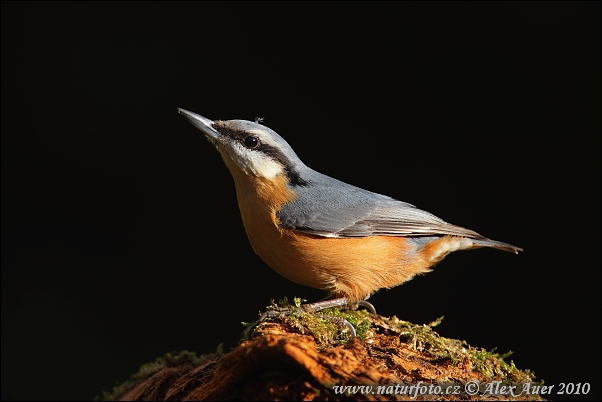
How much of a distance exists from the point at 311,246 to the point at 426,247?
0.84m

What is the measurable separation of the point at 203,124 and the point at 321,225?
96cm

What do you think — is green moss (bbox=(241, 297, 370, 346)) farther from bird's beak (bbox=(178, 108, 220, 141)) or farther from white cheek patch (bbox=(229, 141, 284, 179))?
bird's beak (bbox=(178, 108, 220, 141))

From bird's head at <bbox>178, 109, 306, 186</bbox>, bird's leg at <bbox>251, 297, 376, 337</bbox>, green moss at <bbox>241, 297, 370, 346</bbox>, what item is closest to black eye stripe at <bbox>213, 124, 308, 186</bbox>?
bird's head at <bbox>178, 109, 306, 186</bbox>

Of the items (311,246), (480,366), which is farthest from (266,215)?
(480,366)

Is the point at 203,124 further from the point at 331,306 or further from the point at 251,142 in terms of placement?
the point at 331,306

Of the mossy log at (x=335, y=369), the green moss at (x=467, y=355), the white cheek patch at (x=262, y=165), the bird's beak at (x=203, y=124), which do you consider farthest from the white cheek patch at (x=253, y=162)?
the green moss at (x=467, y=355)

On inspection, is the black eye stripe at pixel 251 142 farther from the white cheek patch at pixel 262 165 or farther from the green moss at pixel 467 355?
the green moss at pixel 467 355

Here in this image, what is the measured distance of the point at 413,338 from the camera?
275cm

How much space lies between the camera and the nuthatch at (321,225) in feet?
11.1

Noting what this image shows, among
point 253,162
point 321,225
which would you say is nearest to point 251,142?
point 253,162

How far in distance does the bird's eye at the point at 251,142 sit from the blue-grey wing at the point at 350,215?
0.36 meters

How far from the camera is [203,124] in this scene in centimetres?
366

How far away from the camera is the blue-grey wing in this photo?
11.3 ft

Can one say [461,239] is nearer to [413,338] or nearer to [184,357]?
[413,338]
